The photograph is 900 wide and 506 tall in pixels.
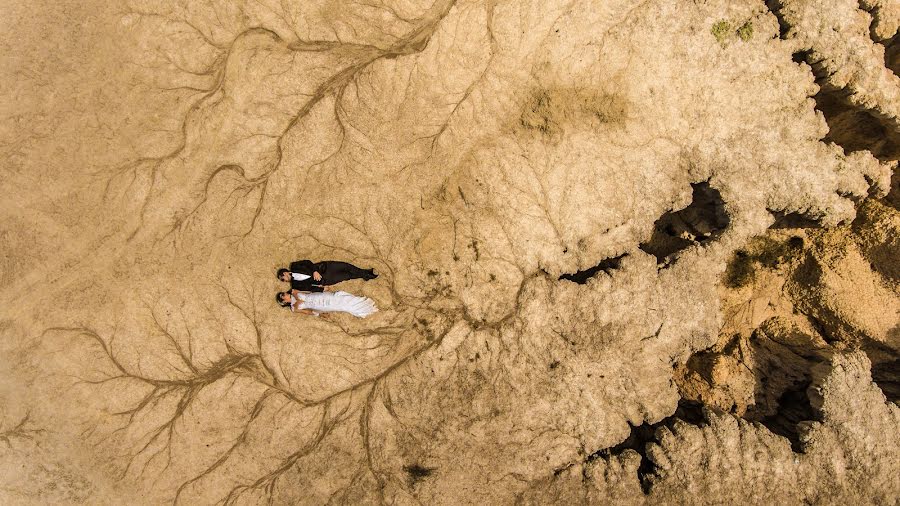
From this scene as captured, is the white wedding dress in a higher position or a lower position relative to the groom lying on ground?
lower

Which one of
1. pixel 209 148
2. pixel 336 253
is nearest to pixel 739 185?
pixel 336 253

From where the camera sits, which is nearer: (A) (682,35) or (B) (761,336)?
(A) (682,35)

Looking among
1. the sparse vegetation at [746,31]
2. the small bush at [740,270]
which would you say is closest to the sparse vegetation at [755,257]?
the small bush at [740,270]

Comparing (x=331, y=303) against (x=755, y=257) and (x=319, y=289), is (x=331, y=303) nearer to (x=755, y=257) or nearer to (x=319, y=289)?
(x=319, y=289)

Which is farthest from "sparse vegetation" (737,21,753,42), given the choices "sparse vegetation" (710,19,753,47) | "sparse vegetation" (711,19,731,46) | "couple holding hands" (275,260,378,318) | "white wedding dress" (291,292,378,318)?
"white wedding dress" (291,292,378,318)

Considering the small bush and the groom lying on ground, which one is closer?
the groom lying on ground

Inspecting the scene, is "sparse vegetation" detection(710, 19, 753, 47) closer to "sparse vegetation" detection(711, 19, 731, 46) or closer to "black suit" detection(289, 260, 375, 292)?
"sparse vegetation" detection(711, 19, 731, 46)

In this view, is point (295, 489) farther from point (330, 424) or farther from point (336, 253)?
point (336, 253)
